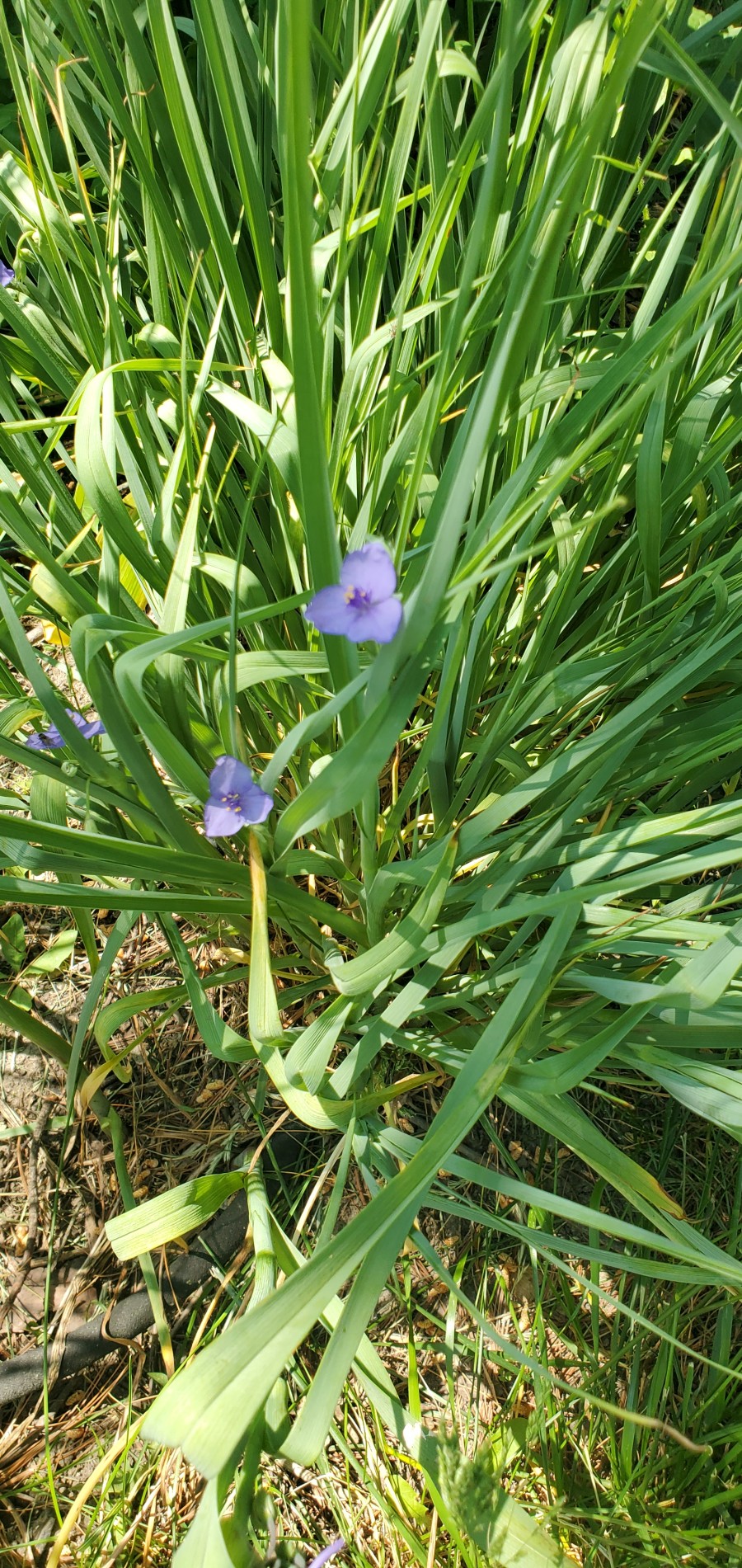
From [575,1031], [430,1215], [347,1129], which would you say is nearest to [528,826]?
[575,1031]

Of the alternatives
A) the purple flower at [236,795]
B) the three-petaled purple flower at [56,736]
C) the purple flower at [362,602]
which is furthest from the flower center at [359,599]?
the three-petaled purple flower at [56,736]

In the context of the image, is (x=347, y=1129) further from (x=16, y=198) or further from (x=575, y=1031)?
(x=16, y=198)

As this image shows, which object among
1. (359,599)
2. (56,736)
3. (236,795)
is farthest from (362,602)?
(56,736)

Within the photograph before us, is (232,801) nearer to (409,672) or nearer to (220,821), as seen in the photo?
(220,821)

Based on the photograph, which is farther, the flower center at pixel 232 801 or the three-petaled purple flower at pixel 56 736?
the three-petaled purple flower at pixel 56 736

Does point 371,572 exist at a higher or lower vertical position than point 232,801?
higher

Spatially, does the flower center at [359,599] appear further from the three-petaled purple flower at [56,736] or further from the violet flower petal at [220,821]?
the three-petaled purple flower at [56,736]
